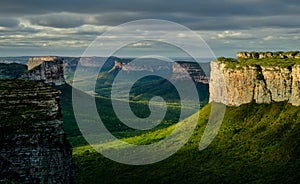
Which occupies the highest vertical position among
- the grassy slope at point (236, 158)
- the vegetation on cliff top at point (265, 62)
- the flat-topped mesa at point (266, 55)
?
the flat-topped mesa at point (266, 55)

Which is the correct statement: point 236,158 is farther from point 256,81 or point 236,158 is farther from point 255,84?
point 256,81

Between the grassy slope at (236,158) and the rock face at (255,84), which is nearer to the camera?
the grassy slope at (236,158)

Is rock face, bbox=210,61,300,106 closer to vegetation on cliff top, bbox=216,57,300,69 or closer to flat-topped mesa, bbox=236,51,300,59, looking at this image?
vegetation on cliff top, bbox=216,57,300,69

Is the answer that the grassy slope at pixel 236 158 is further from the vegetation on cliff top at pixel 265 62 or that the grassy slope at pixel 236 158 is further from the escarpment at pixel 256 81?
the vegetation on cliff top at pixel 265 62

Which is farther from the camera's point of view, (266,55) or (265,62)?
(266,55)

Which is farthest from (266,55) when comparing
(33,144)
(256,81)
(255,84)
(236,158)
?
(33,144)

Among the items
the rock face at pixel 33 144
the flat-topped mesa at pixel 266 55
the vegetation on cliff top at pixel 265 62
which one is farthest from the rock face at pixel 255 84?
the rock face at pixel 33 144
